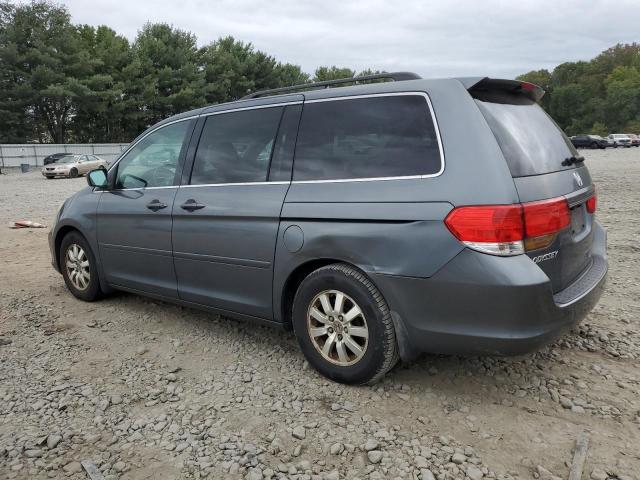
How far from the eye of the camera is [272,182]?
3496 millimetres

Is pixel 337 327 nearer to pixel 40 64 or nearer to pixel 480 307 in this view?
pixel 480 307

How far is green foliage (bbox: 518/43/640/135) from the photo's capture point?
8825 cm

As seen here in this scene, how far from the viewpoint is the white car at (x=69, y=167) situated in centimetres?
2730

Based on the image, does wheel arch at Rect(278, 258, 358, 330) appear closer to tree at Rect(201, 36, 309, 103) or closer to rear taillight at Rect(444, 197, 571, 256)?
rear taillight at Rect(444, 197, 571, 256)

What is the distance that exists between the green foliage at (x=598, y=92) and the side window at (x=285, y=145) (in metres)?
96.4

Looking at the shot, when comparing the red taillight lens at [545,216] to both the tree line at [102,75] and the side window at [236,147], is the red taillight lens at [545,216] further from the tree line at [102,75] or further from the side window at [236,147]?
the tree line at [102,75]

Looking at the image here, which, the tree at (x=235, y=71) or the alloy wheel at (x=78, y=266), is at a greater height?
the tree at (x=235, y=71)

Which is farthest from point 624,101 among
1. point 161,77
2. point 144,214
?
point 144,214

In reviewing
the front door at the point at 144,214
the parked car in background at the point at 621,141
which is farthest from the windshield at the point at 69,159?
the parked car in background at the point at 621,141

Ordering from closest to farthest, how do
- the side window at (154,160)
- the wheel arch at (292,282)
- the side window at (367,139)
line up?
the side window at (367,139)
the wheel arch at (292,282)
the side window at (154,160)

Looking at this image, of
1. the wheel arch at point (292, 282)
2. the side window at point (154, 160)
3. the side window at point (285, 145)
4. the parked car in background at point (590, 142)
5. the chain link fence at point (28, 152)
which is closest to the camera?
the wheel arch at point (292, 282)

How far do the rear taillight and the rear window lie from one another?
0.22 meters

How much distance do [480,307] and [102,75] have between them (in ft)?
159

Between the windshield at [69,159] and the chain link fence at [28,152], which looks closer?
the windshield at [69,159]
